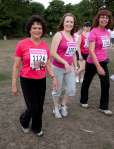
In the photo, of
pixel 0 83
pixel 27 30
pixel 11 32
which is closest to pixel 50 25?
pixel 11 32

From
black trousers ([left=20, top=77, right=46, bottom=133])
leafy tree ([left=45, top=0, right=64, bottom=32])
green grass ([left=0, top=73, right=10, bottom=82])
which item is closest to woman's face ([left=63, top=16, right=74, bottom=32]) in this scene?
black trousers ([left=20, top=77, right=46, bottom=133])

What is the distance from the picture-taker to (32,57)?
16.6ft

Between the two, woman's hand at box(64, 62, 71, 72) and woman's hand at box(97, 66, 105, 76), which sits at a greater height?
woman's hand at box(64, 62, 71, 72)

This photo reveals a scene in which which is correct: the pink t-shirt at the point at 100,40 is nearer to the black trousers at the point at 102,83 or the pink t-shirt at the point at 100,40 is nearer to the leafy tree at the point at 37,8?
the black trousers at the point at 102,83

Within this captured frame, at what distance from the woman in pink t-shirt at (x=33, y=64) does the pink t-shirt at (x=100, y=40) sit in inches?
53.5

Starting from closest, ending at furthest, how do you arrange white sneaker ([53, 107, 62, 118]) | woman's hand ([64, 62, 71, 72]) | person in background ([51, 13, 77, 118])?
1. woman's hand ([64, 62, 71, 72])
2. person in background ([51, 13, 77, 118])
3. white sneaker ([53, 107, 62, 118])

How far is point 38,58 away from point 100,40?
5.46ft

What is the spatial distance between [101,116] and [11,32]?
5604 centimetres

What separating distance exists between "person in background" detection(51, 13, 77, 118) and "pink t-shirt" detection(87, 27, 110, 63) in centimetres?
42

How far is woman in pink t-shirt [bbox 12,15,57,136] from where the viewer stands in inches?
199

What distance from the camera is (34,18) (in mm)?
5117

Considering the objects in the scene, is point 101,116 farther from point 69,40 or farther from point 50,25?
point 50,25

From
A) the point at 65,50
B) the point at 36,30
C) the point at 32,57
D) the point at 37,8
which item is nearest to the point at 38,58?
the point at 32,57

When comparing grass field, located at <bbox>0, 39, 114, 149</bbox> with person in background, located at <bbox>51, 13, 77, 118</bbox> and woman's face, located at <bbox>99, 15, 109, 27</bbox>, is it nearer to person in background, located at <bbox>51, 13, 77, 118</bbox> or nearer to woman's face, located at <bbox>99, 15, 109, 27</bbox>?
person in background, located at <bbox>51, 13, 77, 118</bbox>
